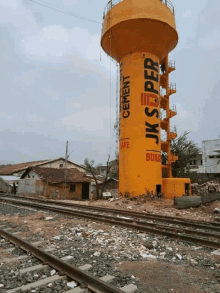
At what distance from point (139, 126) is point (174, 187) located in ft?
20.9

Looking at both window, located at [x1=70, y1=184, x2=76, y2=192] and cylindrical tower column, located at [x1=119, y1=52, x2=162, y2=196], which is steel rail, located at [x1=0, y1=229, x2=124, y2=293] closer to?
cylindrical tower column, located at [x1=119, y1=52, x2=162, y2=196]

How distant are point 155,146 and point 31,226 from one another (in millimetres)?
14372

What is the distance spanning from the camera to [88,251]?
5.93 meters

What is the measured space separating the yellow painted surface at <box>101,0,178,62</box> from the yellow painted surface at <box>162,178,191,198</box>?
40.8ft

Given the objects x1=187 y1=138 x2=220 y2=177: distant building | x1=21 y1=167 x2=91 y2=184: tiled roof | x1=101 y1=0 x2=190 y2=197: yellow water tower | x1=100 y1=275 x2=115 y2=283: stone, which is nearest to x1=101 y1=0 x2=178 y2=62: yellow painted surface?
x1=101 y1=0 x2=190 y2=197: yellow water tower

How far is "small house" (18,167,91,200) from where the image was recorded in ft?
99.9

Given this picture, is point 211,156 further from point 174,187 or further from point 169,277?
point 169,277

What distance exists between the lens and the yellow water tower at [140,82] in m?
20.1

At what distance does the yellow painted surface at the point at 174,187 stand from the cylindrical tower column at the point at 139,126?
855mm

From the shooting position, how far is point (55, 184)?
30922 millimetres

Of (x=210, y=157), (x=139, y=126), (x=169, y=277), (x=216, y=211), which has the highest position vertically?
(x=210, y=157)

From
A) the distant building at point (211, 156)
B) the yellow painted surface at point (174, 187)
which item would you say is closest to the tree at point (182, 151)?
the yellow painted surface at point (174, 187)

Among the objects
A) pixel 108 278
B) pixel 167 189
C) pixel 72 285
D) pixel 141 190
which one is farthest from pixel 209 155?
pixel 72 285

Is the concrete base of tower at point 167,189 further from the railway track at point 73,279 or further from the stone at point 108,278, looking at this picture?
the stone at point 108,278
